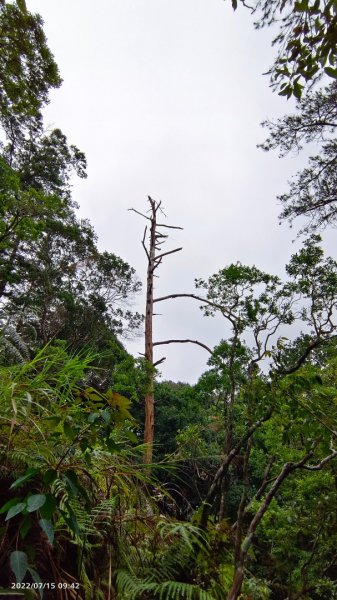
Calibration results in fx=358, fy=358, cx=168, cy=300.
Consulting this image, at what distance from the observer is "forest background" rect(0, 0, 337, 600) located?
1.00m

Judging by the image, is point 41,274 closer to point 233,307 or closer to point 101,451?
point 233,307

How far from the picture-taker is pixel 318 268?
20.0ft

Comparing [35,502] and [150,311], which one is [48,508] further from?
[150,311]

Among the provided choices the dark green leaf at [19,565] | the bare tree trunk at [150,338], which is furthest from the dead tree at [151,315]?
the dark green leaf at [19,565]

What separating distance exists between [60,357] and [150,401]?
185 inches

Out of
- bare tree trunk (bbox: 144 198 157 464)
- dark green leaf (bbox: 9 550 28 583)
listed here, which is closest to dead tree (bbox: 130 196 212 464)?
bare tree trunk (bbox: 144 198 157 464)

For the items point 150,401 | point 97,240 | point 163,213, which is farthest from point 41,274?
point 150,401

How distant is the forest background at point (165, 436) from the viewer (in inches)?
39.5

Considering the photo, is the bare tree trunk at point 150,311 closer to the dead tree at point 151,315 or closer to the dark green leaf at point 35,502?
the dead tree at point 151,315

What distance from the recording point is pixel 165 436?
11.4 metres

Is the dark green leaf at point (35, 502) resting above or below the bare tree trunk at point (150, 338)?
below

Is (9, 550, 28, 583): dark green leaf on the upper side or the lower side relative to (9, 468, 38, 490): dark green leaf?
Answer: lower

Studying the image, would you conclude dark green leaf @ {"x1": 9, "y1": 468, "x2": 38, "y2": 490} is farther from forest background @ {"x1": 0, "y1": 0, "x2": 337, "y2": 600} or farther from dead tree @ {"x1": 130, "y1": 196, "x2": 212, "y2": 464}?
dead tree @ {"x1": 130, "y1": 196, "x2": 212, "y2": 464}

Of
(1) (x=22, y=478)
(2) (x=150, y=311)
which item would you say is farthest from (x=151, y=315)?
(1) (x=22, y=478)
